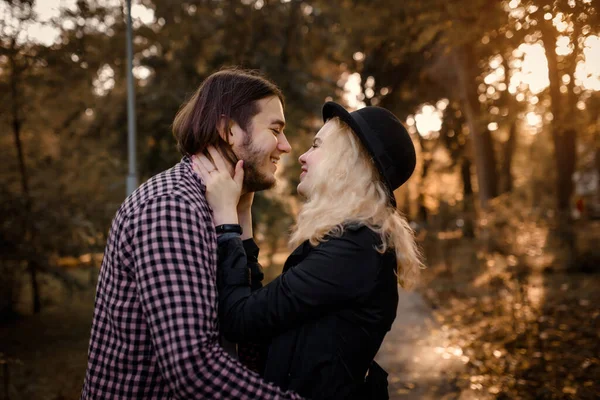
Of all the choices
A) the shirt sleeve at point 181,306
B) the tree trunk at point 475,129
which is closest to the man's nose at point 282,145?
the shirt sleeve at point 181,306

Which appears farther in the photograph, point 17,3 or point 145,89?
point 145,89

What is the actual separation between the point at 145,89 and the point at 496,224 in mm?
8610

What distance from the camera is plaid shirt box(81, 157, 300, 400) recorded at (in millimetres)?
1658

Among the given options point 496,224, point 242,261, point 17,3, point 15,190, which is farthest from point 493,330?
point 17,3

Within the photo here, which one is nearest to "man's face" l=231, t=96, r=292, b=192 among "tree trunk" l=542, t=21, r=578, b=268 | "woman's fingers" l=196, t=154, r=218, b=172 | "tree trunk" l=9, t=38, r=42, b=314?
"woman's fingers" l=196, t=154, r=218, b=172

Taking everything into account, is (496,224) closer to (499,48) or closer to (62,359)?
(499,48)

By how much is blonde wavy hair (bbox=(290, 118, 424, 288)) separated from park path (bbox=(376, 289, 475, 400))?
4.12 m

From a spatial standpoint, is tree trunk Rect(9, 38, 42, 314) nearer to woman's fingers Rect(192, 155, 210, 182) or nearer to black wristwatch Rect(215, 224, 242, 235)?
woman's fingers Rect(192, 155, 210, 182)

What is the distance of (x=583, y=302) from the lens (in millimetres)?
10211

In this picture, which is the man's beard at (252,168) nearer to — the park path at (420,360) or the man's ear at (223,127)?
the man's ear at (223,127)

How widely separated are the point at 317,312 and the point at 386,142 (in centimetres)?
77

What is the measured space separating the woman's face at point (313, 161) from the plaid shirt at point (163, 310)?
701 millimetres

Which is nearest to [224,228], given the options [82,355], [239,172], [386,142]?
[239,172]

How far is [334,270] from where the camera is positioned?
6.59ft
